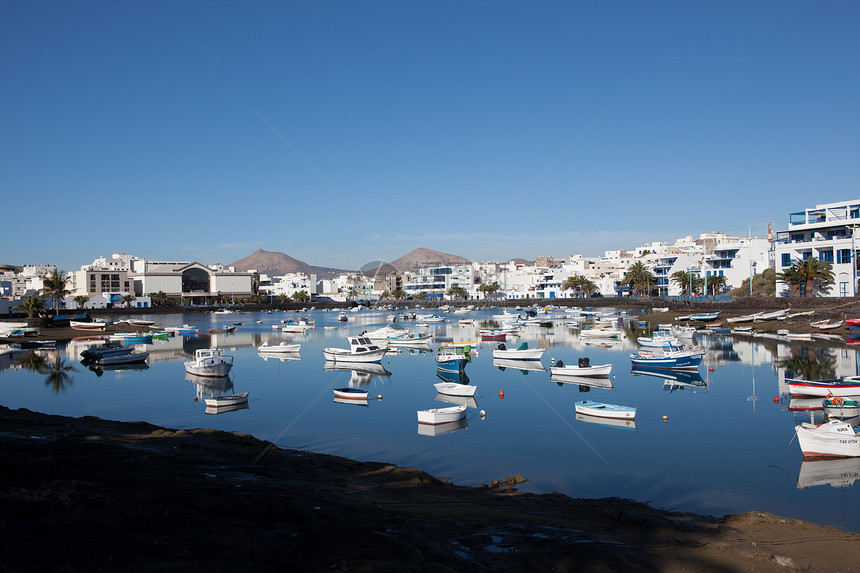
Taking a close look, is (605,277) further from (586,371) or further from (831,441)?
(831,441)

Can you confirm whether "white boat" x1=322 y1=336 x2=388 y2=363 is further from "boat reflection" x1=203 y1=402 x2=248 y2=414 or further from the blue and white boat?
the blue and white boat

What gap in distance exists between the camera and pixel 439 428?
2267 cm

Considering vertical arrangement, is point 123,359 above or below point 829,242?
below

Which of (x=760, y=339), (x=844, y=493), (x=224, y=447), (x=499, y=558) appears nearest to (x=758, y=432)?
(x=844, y=493)

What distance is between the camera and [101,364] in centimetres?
4472

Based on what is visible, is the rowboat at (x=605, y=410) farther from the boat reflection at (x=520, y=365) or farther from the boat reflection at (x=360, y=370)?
the boat reflection at (x=520, y=365)

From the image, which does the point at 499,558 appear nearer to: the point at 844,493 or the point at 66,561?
the point at 66,561

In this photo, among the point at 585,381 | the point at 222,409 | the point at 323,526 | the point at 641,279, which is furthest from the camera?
the point at 641,279

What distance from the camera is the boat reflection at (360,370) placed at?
36.8m

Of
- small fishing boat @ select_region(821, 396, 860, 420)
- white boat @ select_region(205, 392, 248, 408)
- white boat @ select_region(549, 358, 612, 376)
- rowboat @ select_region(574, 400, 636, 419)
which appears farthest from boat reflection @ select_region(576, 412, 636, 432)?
white boat @ select_region(205, 392, 248, 408)

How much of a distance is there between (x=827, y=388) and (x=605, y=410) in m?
11.2

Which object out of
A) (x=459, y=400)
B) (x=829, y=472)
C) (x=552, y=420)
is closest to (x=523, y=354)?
(x=459, y=400)

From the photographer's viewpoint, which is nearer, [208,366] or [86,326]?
[208,366]

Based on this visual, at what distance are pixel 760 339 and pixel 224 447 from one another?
54.2 meters
